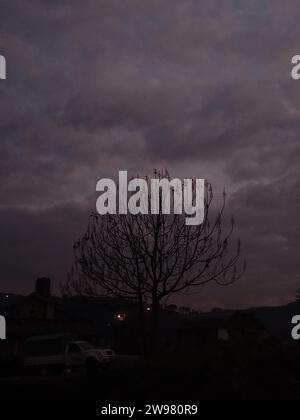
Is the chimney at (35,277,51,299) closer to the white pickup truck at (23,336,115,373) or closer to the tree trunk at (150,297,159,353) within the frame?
the white pickup truck at (23,336,115,373)

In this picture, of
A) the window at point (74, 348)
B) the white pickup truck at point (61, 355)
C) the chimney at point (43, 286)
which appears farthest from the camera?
the chimney at point (43, 286)

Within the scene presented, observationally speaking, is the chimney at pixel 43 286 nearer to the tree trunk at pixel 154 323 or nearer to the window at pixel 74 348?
the window at pixel 74 348

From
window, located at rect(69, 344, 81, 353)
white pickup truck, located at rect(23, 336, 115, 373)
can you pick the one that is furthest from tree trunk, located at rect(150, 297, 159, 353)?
window, located at rect(69, 344, 81, 353)

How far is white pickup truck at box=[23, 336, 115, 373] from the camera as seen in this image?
34.9 metres

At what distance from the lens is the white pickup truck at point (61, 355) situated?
34938 mm

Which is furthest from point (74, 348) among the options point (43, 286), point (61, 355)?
point (43, 286)

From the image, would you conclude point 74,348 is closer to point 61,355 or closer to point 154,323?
point 61,355

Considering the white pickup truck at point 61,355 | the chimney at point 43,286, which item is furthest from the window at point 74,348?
the chimney at point 43,286

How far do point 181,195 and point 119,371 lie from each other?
6189mm

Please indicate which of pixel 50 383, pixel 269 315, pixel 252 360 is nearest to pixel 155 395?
pixel 252 360

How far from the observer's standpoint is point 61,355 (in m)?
36.5

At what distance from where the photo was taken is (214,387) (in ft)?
43.9

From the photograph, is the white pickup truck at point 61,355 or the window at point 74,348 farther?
the window at point 74,348
